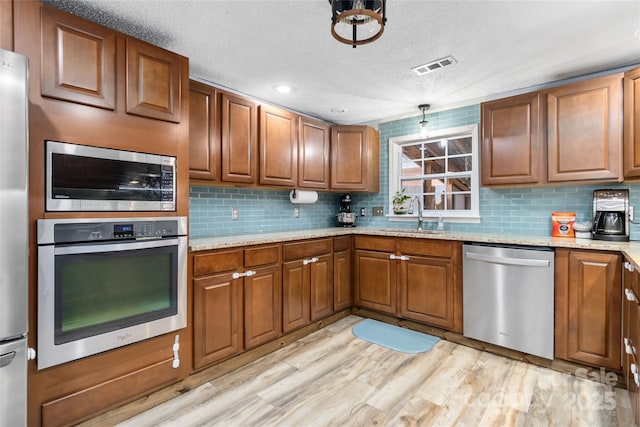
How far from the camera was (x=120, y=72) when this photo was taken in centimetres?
181

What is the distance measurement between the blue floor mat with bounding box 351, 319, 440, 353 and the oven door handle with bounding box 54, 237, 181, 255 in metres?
2.00

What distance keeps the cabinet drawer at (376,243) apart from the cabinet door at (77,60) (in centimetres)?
257

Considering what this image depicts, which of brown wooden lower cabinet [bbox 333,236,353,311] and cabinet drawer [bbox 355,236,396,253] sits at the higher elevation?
cabinet drawer [bbox 355,236,396,253]

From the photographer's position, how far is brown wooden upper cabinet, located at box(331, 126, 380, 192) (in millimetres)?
3730

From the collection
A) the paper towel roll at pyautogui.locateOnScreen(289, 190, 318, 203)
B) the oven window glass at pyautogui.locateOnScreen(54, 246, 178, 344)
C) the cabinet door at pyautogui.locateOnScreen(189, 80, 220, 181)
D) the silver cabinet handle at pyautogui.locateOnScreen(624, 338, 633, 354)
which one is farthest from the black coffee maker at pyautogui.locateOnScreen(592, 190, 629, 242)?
the oven window glass at pyautogui.locateOnScreen(54, 246, 178, 344)

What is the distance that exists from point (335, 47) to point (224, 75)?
41.7 inches

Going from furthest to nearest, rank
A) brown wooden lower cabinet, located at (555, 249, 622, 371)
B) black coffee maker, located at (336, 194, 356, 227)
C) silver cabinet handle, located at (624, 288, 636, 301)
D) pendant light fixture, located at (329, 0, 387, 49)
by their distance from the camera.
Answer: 1. black coffee maker, located at (336, 194, 356, 227)
2. brown wooden lower cabinet, located at (555, 249, 622, 371)
3. silver cabinet handle, located at (624, 288, 636, 301)
4. pendant light fixture, located at (329, 0, 387, 49)

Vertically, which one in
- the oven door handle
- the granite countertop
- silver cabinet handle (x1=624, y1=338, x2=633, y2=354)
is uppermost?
the oven door handle

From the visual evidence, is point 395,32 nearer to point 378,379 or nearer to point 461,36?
point 461,36

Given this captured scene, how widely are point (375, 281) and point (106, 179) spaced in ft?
8.60

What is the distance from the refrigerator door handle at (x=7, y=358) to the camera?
1.27 metres

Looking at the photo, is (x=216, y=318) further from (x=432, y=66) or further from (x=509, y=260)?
(x=432, y=66)

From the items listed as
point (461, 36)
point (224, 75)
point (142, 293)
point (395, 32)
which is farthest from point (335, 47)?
point (142, 293)

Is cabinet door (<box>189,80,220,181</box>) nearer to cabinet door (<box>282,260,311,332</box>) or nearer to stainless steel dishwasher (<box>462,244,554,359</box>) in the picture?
cabinet door (<box>282,260,311,332</box>)
